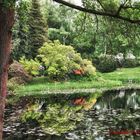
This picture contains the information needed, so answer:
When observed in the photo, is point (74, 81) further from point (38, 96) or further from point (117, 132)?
point (117, 132)

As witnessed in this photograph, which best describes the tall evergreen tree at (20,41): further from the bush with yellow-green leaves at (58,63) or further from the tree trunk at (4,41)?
the tree trunk at (4,41)

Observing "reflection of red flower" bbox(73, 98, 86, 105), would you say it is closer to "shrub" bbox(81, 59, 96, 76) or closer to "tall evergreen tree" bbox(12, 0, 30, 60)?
"shrub" bbox(81, 59, 96, 76)

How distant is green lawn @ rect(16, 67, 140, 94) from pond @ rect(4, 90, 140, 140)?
8479mm

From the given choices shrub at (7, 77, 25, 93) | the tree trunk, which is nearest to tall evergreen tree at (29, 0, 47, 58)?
shrub at (7, 77, 25, 93)

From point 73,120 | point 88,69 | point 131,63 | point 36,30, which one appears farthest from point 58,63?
point 73,120

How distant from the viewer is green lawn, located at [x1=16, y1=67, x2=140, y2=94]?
4138cm

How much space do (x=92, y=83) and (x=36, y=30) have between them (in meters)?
12.1

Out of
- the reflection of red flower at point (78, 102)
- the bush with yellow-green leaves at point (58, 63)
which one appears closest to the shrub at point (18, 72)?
the bush with yellow-green leaves at point (58, 63)

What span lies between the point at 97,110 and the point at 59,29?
40370mm

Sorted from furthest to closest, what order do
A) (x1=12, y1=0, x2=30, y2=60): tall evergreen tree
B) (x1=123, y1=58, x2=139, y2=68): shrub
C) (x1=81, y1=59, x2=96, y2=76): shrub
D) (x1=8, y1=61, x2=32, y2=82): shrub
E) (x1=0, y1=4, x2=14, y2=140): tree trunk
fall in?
(x1=123, y1=58, x2=139, y2=68): shrub → (x1=12, y1=0, x2=30, y2=60): tall evergreen tree → (x1=81, y1=59, x2=96, y2=76): shrub → (x1=8, y1=61, x2=32, y2=82): shrub → (x1=0, y1=4, x2=14, y2=140): tree trunk

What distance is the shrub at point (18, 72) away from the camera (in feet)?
138

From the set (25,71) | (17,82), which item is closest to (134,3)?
(17,82)

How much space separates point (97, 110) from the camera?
25578 millimetres

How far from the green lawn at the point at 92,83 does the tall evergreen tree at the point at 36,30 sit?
7.30 meters
